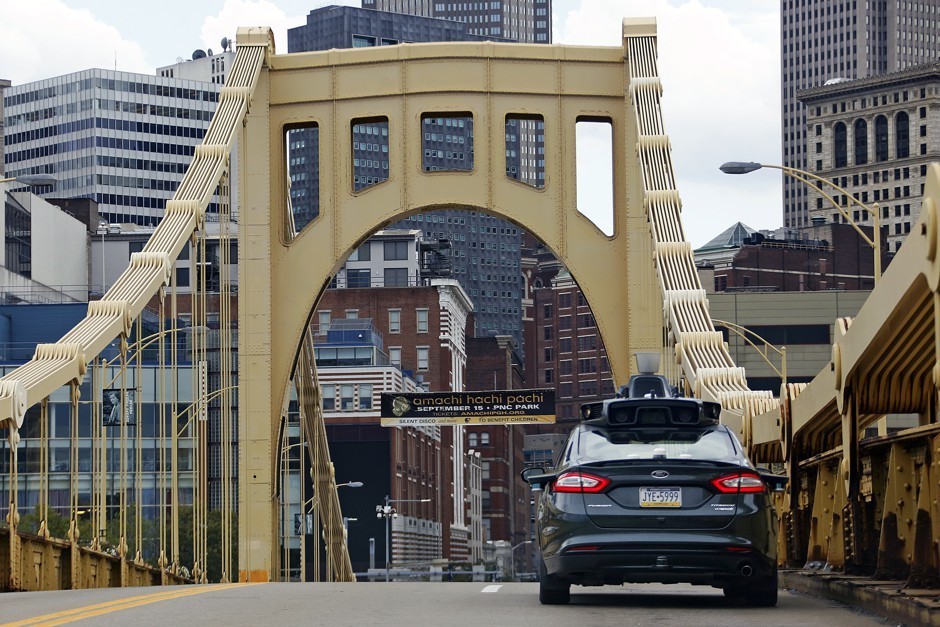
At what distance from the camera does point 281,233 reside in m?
41.5

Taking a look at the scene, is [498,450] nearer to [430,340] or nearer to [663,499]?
[430,340]

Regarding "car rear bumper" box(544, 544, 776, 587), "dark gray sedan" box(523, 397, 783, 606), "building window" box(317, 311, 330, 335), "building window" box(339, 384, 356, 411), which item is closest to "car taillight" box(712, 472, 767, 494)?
"dark gray sedan" box(523, 397, 783, 606)

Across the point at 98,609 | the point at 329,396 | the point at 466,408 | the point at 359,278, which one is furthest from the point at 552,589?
the point at 359,278

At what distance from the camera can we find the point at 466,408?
5647 cm

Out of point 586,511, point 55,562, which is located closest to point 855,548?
point 586,511

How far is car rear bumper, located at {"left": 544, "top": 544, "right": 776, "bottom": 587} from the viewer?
14047 mm

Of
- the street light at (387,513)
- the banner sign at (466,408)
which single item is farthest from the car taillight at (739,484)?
the street light at (387,513)

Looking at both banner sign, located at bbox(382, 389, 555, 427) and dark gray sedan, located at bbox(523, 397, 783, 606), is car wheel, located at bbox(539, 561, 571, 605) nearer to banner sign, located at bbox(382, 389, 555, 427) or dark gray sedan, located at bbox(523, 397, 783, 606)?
dark gray sedan, located at bbox(523, 397, 783, 606)

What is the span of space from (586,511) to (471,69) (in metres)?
27.6

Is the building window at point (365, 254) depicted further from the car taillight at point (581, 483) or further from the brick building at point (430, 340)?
the car taillight at point (581, 483)

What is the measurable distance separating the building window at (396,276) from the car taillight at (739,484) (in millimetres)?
144651

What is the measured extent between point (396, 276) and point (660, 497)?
14592 cm

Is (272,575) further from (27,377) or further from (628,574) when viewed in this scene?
(628,574)

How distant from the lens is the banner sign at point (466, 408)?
54.9m
